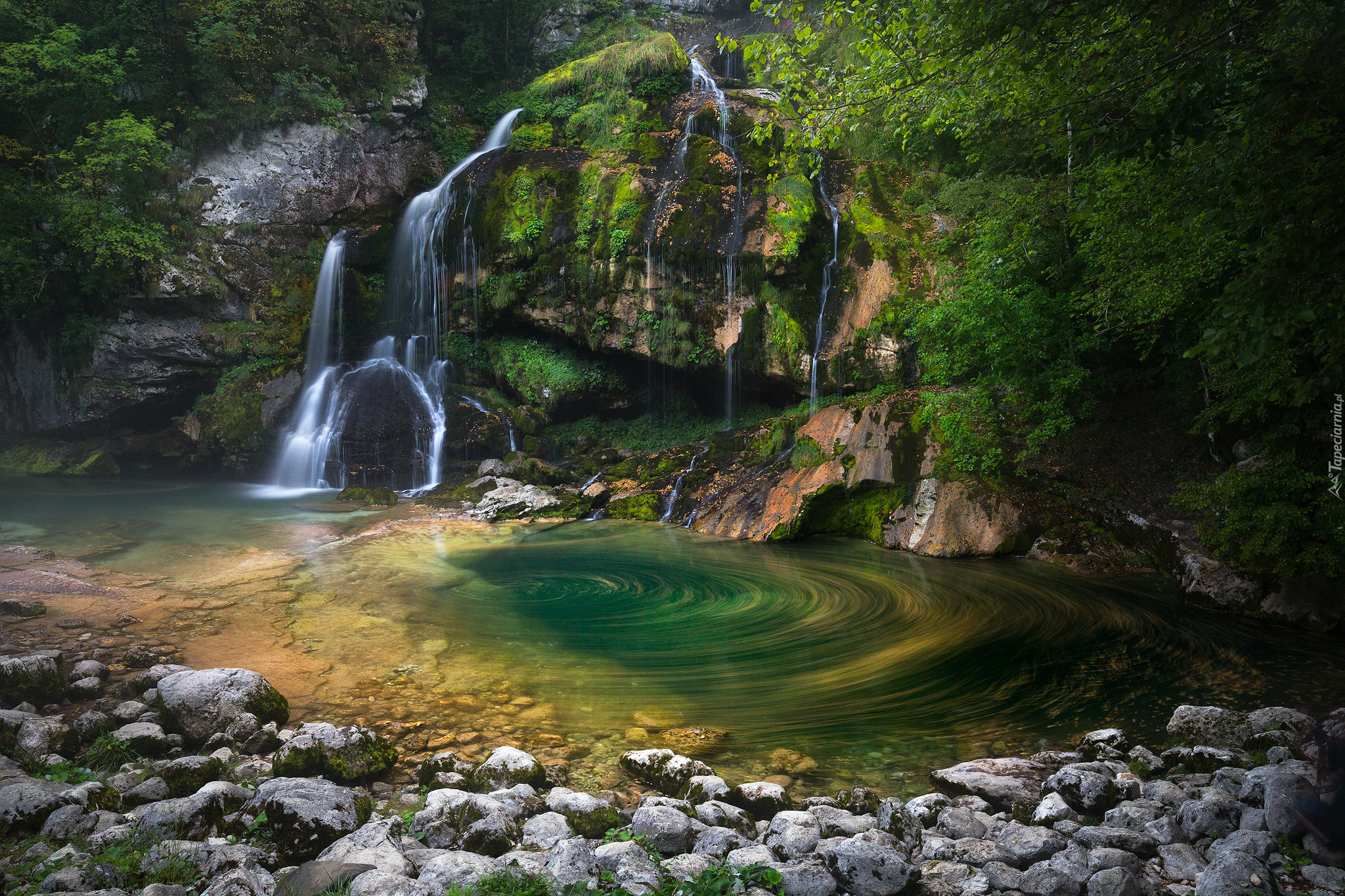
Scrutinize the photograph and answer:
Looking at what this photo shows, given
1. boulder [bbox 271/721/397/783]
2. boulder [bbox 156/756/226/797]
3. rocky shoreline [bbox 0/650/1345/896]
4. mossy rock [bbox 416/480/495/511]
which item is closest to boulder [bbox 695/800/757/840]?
rocky shoreline [bbox 0/650/1345/896]

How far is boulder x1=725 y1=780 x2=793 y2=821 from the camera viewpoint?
4.22m

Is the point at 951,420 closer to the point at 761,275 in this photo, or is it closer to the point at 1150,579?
the point at 1150,579

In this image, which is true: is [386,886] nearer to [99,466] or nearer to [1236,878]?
[1236,878]

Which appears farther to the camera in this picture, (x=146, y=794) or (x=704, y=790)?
(x=704, y=790)

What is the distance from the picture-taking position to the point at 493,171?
1984cm

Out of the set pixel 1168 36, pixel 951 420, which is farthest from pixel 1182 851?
pixel 951 420

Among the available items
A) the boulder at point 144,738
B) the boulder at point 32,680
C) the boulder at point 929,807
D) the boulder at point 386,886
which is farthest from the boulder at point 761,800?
the boulder at point 32,680

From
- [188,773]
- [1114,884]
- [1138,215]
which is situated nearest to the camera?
[1114,884]

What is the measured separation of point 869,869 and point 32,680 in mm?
6055

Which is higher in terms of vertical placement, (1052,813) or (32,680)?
(32,680)

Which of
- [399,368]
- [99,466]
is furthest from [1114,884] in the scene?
[99,466]

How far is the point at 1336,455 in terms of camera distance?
6809mm

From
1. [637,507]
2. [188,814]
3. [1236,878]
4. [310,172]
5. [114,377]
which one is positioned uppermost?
[310,172]

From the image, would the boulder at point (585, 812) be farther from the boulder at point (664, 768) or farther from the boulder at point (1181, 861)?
the boulder at point (1181, 861)
